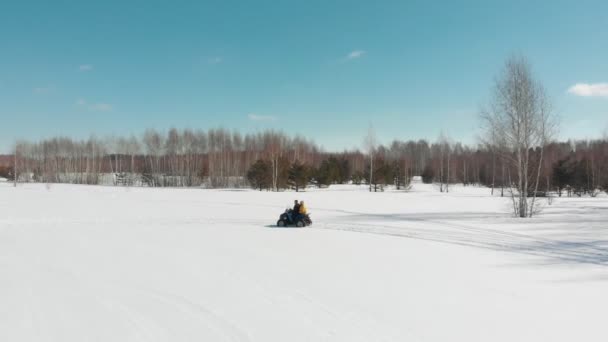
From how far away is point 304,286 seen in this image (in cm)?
691

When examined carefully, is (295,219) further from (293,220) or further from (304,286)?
(304,286)

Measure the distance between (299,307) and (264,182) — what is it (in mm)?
46653

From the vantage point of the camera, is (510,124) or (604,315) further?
(510,124)

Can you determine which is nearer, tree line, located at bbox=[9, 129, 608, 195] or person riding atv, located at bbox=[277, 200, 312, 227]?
person riding atv, located at bbox=[277, 200, 312, 227]

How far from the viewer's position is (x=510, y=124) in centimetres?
2089

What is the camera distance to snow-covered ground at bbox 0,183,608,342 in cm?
491

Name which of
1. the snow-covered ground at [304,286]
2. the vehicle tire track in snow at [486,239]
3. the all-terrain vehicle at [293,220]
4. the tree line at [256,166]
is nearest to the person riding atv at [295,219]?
the all-terrain vehicle at [293,220]

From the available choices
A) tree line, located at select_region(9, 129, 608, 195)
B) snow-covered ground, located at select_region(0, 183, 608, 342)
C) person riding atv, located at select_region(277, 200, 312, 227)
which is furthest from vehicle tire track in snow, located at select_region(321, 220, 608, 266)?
tree line, located at select_region(9, 129, 608, 195)

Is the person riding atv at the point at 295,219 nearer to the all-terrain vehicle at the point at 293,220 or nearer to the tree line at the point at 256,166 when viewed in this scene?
the all-terrain vehicle at the point at 293,220

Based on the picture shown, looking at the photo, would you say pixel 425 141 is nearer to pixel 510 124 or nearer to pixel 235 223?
pixel 510 124

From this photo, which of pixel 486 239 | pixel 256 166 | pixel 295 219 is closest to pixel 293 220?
pixel 295 219

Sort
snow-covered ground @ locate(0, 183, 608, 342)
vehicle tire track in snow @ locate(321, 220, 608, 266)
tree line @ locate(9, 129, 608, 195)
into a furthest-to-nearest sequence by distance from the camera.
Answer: tree line @ locate(9, 129, 608, 195) → vehicle tire track in snow @ locate(321, 220, 608, 266) → snow-covered ground @ locate(0, 183, 608, 342)

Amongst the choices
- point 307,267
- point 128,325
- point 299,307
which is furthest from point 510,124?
point 128,325

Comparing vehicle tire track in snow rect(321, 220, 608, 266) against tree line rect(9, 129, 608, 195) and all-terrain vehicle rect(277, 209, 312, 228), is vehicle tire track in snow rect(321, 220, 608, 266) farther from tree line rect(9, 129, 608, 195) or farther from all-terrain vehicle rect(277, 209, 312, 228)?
tree line rect(9, 129, 608, 195)
